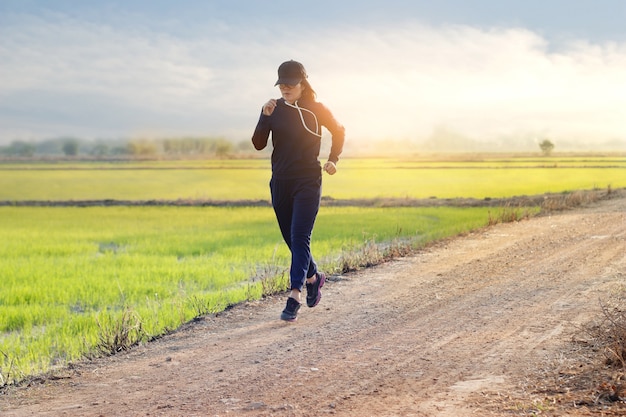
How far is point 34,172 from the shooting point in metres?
53.6

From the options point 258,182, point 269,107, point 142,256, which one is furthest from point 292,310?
point 258,182

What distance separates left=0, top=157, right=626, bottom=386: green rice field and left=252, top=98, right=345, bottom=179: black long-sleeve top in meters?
2.00

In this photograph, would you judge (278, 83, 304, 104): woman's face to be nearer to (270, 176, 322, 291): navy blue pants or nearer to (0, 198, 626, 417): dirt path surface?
(270, 176, 322, 291): navy blue pants

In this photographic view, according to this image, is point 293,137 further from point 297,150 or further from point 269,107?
point 269,107

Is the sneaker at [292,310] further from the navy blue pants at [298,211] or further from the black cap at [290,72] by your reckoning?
the black cap at [290,72]

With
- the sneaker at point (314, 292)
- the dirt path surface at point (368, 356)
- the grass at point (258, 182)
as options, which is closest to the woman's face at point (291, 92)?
the sneaker at point (314, 292)

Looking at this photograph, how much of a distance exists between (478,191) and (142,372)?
2867 centimetres

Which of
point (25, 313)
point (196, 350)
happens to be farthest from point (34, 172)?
point (196, 350)

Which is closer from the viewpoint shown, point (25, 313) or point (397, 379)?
point (397, 379)

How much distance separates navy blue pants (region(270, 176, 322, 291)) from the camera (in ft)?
21.5

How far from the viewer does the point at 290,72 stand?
6.32 metres

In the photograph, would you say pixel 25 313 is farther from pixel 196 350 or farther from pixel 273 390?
pixel 273 390

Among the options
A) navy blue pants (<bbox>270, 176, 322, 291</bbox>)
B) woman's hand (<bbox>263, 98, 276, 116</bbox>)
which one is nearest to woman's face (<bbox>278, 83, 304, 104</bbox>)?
woman's hand (<bbox>263, 98, 276, 116</bbox>)

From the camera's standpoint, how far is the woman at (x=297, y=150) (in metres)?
6.41
